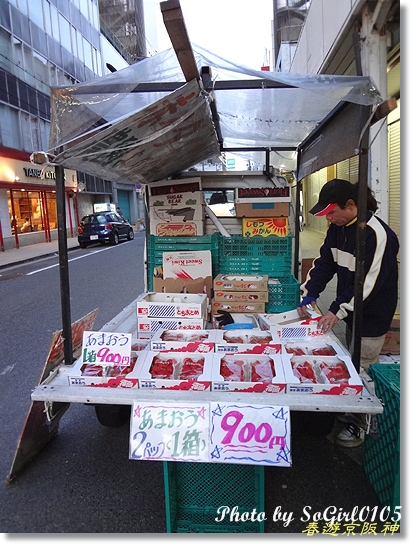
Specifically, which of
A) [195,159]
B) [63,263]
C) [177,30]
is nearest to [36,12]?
[195,159]

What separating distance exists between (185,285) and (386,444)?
2615 mm

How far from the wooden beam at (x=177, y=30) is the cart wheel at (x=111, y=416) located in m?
2.63

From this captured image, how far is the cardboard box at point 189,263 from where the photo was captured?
4.50 metres

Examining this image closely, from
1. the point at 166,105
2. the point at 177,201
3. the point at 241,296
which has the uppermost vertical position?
the point at 166,105

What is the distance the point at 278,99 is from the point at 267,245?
1.70m

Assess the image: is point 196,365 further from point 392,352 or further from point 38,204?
point 38,204

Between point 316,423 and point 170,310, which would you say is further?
point 170,310

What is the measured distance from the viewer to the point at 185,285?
4449 millimetres

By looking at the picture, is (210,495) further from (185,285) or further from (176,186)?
(176,186)

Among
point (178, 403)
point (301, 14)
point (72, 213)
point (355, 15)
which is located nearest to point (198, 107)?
point (178, 403)

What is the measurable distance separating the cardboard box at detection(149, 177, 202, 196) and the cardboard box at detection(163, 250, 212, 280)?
773 mm

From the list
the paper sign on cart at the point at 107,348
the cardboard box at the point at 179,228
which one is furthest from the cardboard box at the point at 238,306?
the paper sign on cart at the point at 107,348

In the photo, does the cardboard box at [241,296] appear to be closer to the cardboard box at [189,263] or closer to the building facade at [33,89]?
the cardboard box at [189,263]

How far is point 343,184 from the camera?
289 cm
